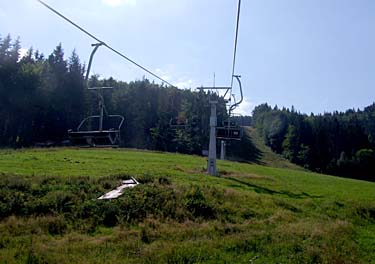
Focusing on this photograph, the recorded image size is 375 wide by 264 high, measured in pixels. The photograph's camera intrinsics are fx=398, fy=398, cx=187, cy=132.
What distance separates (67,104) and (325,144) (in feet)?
318

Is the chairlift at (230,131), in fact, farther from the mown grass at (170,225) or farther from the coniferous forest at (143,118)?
the mown grass at (170,225)

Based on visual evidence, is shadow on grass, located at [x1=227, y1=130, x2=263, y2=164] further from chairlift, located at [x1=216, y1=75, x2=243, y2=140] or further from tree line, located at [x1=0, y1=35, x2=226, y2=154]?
chairlift, located at [x1=216, y1=75, x2=243, y2=140]

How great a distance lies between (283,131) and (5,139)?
91529 mm

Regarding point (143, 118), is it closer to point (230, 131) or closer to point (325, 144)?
point (230, 131)

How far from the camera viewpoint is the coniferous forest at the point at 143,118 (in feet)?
52.5

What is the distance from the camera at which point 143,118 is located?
50.1 m

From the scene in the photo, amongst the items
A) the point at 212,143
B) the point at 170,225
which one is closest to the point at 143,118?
the point at 212,143

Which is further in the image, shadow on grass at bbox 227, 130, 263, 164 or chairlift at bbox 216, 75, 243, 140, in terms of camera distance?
shadow on grass at bbox 227, 130, 263, 164

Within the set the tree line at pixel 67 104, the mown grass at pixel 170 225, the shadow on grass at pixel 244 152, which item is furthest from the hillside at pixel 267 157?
the mown grass at pixel 170 225

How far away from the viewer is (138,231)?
1402 centimetres

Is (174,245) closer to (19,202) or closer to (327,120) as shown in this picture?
(19,202)

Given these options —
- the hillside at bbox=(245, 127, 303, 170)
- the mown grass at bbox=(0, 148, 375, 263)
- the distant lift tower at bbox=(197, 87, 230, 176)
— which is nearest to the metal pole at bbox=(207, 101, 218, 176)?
the distant lift tower at bbox=(197, 87, 230, 176)

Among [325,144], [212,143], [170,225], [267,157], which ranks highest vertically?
[325,144]

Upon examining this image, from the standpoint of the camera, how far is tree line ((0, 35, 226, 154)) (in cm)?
1353
